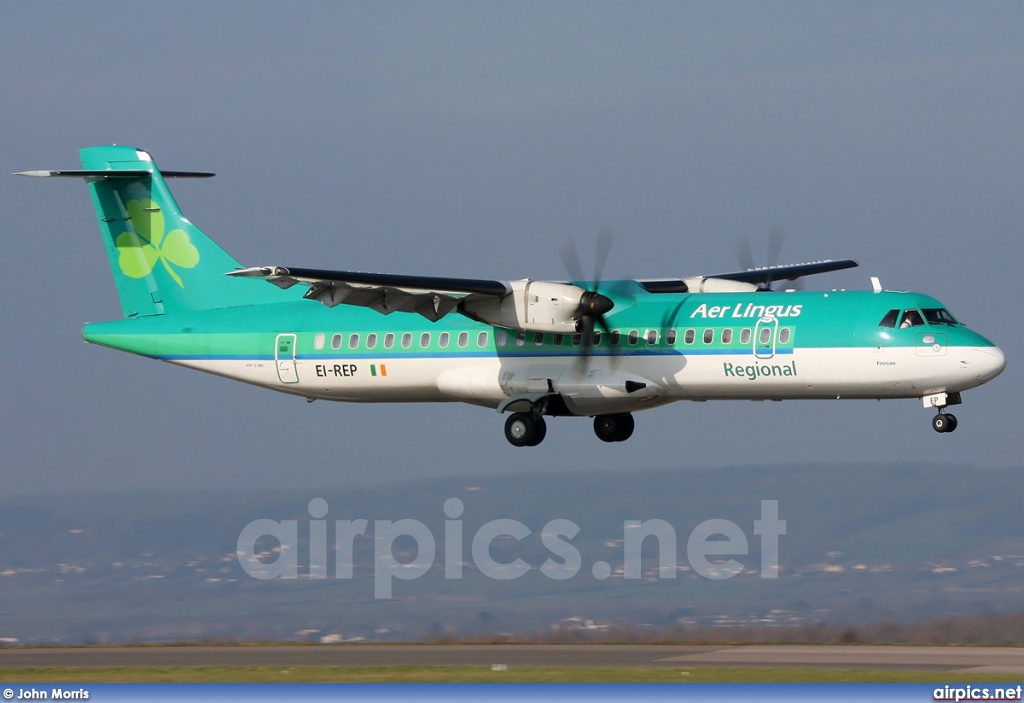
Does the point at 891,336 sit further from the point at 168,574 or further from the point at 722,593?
the point at 168,574

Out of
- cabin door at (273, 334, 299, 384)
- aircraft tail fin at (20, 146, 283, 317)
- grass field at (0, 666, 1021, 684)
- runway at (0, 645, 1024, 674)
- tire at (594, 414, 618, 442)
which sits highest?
aircraft tail fin at (20, 146, 283, 317)

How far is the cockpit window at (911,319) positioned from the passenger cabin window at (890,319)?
12cm

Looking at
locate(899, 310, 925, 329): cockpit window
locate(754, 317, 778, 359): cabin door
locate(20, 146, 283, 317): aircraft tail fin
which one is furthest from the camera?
locate(20, 146, 283, 317): aircraft tail fin

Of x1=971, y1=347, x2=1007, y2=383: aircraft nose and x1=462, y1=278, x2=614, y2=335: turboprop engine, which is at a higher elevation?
x1=462, y1=278, x2=614, y2=335: turboprop engine

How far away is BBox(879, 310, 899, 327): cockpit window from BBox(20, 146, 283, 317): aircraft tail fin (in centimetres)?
1445

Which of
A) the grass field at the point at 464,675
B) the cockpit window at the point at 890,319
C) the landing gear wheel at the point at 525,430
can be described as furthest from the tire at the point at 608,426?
the grass field at the point at 464,675

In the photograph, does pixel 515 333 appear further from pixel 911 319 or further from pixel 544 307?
pixel 911 319

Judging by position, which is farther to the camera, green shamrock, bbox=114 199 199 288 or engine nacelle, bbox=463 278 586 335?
green shamrock, bbox=114 199 199 288

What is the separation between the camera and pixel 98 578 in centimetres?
3897

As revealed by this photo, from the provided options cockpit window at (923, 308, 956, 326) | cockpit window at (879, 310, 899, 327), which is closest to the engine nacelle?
cockpit window at (879, 310, 899, 327)

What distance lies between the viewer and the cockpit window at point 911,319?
2733cm

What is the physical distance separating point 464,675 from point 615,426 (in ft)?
34.3

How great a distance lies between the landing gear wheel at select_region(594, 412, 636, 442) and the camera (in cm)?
3256

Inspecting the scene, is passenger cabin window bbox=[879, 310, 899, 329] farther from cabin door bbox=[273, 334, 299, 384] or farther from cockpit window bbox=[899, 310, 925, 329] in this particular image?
cabin door bbox=[273, 334, 299, 384]
